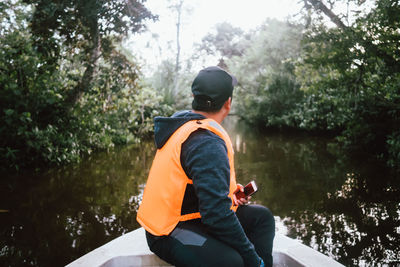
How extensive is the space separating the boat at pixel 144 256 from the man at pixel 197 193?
607mm

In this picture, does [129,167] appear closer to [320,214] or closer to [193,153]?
[320,214]

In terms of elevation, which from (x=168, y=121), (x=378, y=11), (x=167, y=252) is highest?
(x=378, y=11)

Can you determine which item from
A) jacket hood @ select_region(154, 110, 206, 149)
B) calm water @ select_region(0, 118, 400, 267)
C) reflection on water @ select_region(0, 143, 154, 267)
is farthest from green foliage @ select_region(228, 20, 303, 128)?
jacket hood @ select_region(154, 110, 206, 149)

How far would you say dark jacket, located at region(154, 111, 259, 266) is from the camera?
59.7 inches

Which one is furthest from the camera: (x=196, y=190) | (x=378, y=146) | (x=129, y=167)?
(x=378, y=146)

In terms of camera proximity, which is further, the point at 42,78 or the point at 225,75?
the point at 42,78

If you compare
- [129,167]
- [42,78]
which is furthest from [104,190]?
[42,78]

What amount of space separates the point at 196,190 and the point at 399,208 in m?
4.04

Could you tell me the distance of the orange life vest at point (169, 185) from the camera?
1617 millimetres

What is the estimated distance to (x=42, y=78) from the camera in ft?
23.7

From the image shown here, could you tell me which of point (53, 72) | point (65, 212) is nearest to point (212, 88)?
point (65, 212)

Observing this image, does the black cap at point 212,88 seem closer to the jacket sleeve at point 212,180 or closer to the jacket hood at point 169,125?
the jacket hood at point 169,125

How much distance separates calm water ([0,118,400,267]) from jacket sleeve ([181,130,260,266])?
6.63 ft

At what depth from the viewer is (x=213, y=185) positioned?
4.97 ft
